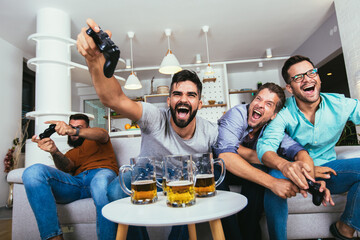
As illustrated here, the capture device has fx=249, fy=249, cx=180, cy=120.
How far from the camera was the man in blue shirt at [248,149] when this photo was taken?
1.24 m

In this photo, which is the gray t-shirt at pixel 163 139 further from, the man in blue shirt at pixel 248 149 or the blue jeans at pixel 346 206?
the blue jeans at pixel 346 206

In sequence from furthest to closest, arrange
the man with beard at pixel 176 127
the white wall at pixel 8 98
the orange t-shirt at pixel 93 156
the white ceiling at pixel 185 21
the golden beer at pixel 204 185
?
the white wall at pixel 8 98
the white ceiling at pixel 185 21
the orange t-shirt at pixel 93 156
the man with beard at pixel 176 127
the golden beer at pixel 204 185

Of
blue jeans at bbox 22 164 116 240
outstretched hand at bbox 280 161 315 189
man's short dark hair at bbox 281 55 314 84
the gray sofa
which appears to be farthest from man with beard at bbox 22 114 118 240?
man's short dark hair at bbox 281 55 314 84

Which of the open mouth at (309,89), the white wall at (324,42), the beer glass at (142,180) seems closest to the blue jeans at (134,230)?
the beer glass at (142,180)

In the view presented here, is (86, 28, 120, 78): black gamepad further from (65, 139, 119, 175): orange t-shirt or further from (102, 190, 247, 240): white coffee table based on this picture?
(65, 139, 119, 175): orange t-shirt

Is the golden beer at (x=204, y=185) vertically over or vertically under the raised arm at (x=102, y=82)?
under

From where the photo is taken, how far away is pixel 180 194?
80cm

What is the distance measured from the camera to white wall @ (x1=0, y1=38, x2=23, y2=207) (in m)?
3.80

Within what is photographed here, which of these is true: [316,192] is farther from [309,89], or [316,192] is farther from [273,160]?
[309,89]

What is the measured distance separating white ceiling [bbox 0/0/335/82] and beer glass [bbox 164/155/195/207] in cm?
296

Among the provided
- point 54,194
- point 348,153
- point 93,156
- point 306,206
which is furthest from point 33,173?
point 348,153

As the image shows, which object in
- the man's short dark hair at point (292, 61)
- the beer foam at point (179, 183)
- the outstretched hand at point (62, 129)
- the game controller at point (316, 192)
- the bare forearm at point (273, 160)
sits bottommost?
the game controller at point (316, 192)

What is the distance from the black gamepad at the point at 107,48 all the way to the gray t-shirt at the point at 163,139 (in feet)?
1.58

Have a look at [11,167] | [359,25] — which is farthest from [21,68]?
[359,25]
